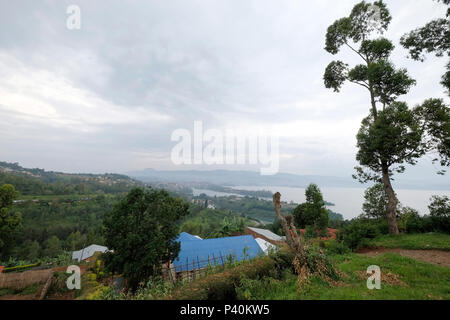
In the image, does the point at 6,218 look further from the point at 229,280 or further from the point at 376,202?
the point at 376,202

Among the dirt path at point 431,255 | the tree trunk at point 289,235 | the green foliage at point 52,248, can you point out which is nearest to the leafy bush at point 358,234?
the dirt path at point 431,255

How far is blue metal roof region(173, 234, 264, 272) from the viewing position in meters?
8.35

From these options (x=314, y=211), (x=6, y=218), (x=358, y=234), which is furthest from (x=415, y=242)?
(x=6, y=218)

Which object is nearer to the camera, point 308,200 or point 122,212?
point 122,212

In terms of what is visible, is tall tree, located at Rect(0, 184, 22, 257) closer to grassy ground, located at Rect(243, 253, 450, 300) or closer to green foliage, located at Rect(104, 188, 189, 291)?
green foliage, located at Rect(104, 188, 189, 291)

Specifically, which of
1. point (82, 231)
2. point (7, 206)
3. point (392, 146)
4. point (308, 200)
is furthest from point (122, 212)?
point (82, 231)

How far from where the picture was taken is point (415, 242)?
20.3 feet

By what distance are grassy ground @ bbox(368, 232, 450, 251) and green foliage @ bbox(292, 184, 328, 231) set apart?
7.26 m

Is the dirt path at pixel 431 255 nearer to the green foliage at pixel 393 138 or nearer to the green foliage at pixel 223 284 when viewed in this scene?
the green foliage at pixel 393 138

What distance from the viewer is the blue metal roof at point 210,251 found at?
835cm

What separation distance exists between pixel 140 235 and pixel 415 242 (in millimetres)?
10096

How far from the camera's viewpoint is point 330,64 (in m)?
9.51
